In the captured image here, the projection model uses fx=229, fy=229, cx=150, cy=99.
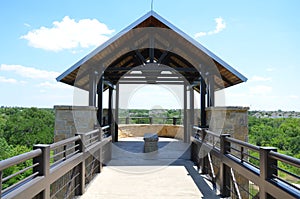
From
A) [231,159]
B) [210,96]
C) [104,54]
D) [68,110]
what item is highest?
[104,54]

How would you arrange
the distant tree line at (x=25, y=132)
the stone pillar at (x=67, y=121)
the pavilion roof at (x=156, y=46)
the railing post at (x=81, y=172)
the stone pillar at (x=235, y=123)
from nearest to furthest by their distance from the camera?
the railing post at (x=81, y=172), the stone pillar at (x=235, y=123), the stone pillar at (x=67, y=121), the pavilion roof at (x=156, y=46), the distant tree line at (x=25, y=132)

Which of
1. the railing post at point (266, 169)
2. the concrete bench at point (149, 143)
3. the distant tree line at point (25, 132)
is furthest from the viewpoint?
the distant tree line at point (25, 132)

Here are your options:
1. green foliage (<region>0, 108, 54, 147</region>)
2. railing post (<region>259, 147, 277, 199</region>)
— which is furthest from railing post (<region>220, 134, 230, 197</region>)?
green foliage (<region>0, 108, 54, 147</region>)

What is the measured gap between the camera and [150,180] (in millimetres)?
4910

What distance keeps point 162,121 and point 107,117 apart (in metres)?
5.44

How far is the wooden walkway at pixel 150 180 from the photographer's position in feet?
13.3

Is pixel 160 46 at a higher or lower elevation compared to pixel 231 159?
higher

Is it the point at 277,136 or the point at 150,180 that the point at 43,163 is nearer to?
the point at 150,180

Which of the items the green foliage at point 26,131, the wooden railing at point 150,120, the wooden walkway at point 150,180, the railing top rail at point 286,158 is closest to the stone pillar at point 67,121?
the wooden walkway at point 150,180

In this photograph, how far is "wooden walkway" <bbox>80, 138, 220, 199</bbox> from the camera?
405cm

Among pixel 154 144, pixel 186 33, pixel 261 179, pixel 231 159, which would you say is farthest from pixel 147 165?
pixel 261 179

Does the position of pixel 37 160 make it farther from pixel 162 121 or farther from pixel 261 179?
pixel 162 121

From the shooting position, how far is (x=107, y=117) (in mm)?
9523

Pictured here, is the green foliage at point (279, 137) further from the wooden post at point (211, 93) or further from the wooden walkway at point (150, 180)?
the wooden walkway at point (150, 180)
